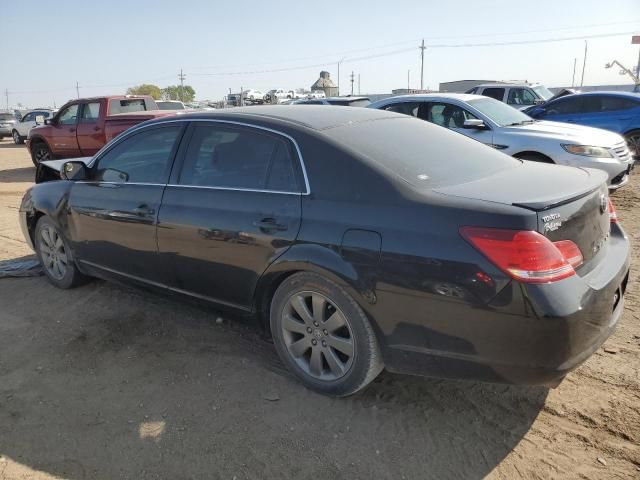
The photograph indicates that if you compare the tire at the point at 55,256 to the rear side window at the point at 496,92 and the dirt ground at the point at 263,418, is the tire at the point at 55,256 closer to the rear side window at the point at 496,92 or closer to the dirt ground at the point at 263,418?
the dirt ground at the point at 263,418

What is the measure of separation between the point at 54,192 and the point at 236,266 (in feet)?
7.94

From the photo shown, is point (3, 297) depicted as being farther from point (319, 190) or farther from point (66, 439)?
point (319, 190)

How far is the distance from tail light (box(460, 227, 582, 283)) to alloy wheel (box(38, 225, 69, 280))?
12.6 ft

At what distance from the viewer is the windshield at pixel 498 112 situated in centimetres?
802

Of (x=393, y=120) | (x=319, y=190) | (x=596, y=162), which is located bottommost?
(x=596, y=162)

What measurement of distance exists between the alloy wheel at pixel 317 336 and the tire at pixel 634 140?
11.0m

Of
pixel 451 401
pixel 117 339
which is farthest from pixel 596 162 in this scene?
pixel 117 339

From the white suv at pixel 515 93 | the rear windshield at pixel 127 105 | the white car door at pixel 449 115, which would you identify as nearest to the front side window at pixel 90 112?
the rear windshield at pixel 127 105

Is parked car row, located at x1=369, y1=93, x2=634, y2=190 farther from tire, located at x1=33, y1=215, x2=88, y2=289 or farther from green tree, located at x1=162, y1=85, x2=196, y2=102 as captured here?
green tree, located at x1=162, y1=85, x2=196, y2=102

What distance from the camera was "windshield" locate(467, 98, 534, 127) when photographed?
8016 millimetres

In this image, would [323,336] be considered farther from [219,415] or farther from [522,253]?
[522,253]

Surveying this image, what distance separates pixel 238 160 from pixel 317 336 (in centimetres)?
123

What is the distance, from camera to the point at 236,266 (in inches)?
126

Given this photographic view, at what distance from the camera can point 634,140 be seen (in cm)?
1132
